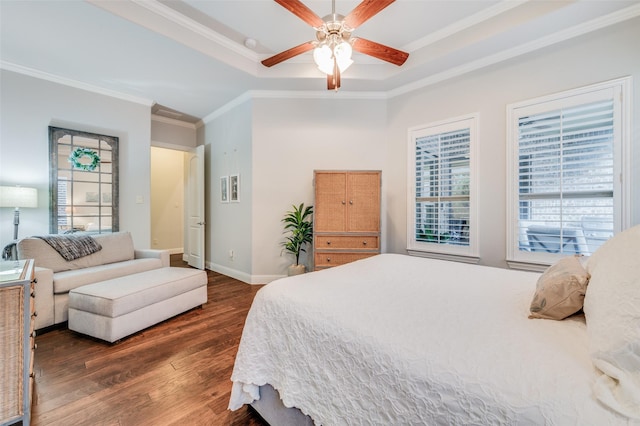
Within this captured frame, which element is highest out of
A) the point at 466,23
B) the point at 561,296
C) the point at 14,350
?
the point at 466,23

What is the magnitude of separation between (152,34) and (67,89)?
194 cm

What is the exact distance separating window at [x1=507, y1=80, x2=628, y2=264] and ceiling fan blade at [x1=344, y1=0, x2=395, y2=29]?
1.90 m

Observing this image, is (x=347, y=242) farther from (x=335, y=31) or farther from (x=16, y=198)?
(x=16, y=198)

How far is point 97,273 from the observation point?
2.66 meters

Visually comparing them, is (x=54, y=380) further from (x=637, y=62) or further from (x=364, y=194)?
(x=637, y=62)

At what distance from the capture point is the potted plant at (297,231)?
358 centimetres

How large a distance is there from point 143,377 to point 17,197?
258 cm

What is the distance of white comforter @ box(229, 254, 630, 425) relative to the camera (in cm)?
63

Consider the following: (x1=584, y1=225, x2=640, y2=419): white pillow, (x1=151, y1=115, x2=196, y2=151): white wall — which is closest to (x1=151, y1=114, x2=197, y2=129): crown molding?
(x1=151, y1=115, x2=196, y2=151): white wall

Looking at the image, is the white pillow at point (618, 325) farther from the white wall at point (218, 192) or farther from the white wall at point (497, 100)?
the white wall at point (218, 192)

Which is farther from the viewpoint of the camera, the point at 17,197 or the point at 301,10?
the point at 17,197

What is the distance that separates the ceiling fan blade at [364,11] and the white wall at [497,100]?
6.01 feet

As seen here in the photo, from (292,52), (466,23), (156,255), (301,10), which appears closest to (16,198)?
(156,255)

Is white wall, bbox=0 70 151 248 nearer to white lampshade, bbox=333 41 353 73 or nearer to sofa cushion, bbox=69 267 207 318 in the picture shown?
sofa cushion, bbox=69 267 207 318
